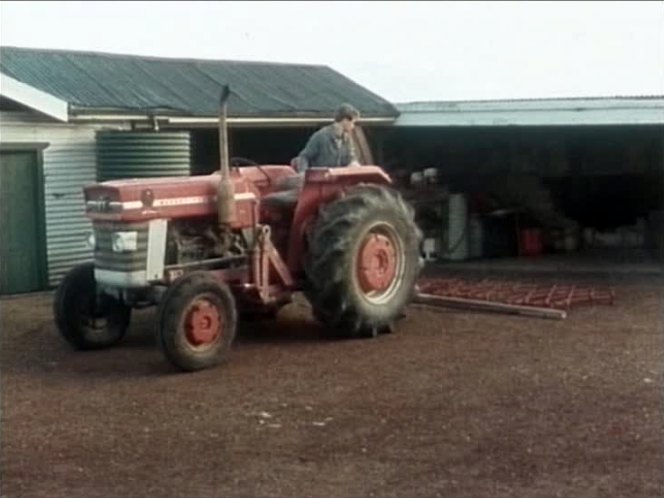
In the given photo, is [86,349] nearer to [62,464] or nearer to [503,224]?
[62,464]

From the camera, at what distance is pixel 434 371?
961cm

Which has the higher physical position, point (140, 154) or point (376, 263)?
point (140, 154)

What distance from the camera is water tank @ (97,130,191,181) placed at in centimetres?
1509

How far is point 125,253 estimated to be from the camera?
33.3 feet

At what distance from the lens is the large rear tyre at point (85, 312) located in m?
10.9

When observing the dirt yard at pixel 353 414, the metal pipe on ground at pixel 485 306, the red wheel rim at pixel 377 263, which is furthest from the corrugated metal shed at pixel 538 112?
the red wheel rim at pixel 377 263

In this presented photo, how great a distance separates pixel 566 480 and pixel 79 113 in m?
9.40

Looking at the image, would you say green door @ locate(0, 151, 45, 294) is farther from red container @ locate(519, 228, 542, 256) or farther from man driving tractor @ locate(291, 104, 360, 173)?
red container @ locate(519, 228, 542, 256)

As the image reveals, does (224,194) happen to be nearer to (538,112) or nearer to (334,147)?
(334,147)

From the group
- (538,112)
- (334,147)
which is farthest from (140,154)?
(538,112)

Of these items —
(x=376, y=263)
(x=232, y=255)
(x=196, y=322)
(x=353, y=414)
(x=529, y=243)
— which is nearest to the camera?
(x=353, y=414)

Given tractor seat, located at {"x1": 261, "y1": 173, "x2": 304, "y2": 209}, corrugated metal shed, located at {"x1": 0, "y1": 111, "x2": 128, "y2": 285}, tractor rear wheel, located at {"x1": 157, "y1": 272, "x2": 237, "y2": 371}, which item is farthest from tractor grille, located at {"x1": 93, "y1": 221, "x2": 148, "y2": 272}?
corrugated metal shed, located at {"x1": 0, "y1": 111, "x2": 128, "y2": 285}

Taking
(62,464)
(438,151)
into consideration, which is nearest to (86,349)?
(62,464)

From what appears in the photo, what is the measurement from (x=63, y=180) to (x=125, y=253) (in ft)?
17.9
